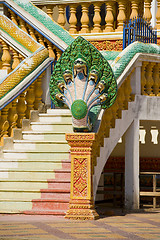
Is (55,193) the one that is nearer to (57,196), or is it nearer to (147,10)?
(57,196)

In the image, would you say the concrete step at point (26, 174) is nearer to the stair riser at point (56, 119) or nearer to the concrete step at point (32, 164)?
the concrete step at point (32, 164)

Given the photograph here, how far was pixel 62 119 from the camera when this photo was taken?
44.9 ft

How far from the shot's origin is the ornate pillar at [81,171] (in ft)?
36.8

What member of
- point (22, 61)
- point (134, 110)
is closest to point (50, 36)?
point (22, 61)

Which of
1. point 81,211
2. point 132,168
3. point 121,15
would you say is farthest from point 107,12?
point 81,211

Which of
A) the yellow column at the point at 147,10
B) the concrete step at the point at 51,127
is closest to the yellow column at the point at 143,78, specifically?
the concrete step at the point at 51,127

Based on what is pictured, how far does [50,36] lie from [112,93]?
3.96 metres

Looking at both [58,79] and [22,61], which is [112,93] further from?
[22,61]

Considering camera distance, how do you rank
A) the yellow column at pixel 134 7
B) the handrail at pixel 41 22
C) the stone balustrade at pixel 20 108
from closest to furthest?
the stone balustrade at pixel 20 108, the handrail at pixel 41 22, the yellow column at pixel 134 7

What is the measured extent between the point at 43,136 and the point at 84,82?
84.3 inches

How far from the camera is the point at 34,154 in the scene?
1284 cm

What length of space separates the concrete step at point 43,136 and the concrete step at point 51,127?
17cm

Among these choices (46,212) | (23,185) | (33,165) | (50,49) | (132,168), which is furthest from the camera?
(50,49)

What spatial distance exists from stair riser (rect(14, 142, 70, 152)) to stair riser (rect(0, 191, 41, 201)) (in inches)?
44.4
